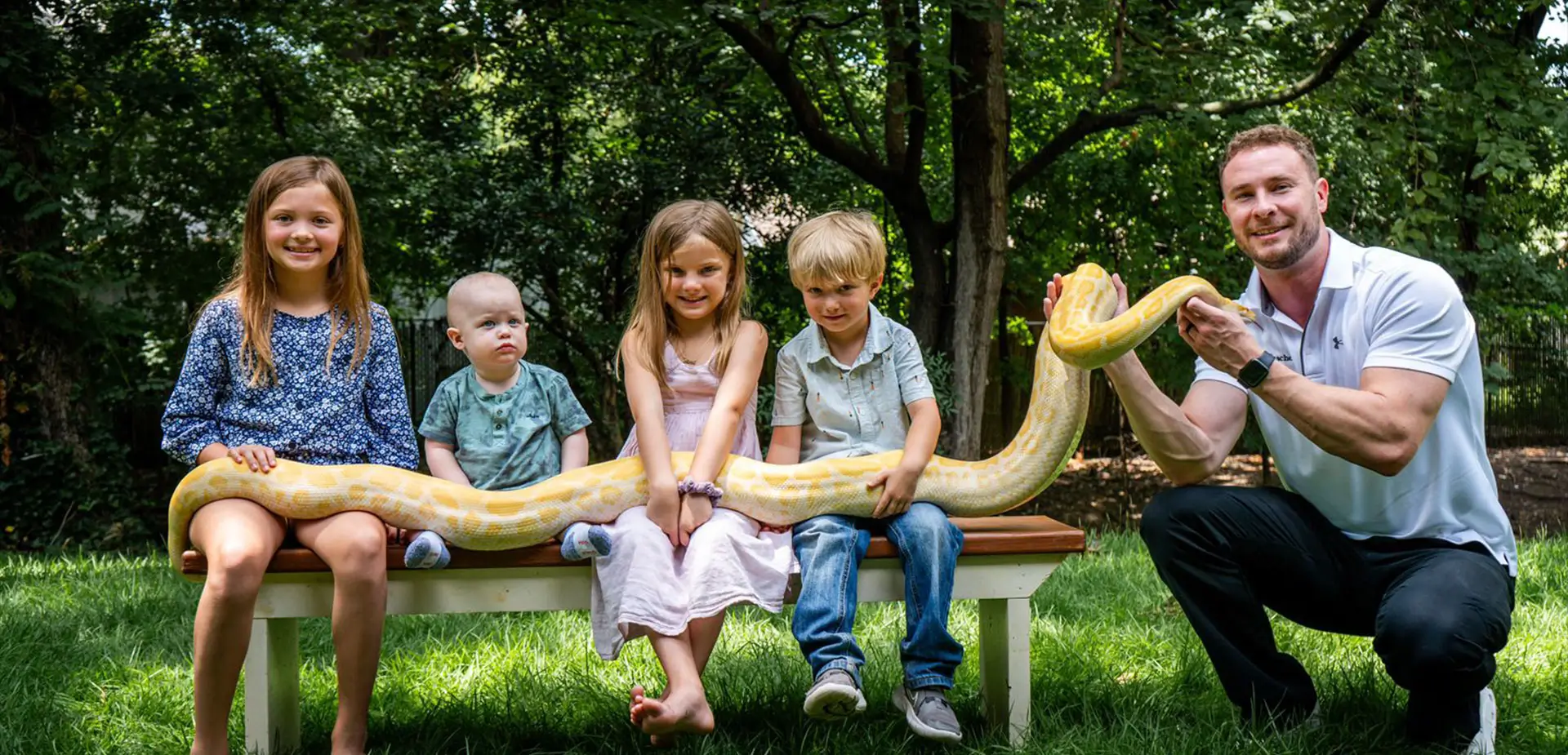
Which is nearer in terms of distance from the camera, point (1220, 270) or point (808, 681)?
point (808, 681)

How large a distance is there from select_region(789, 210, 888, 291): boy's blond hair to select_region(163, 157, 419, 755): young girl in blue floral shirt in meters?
1.30

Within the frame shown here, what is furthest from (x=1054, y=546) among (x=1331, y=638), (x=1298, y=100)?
(x=1298, y=100)

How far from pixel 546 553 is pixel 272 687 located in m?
0.84

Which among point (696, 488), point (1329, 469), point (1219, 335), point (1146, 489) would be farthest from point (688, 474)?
point (1146, 489)

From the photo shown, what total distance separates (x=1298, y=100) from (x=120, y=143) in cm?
870

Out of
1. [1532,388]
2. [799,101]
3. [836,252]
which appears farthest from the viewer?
[1532,388]

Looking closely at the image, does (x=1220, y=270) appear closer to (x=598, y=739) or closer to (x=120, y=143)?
(x=598, y=739)

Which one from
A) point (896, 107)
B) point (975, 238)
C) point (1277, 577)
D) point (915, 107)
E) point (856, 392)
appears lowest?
point (1277, 577)

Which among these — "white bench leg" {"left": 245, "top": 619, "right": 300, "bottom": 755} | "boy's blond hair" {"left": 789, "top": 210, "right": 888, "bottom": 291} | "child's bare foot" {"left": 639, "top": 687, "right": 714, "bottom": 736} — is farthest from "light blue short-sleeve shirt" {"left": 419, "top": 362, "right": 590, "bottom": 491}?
"child's bare foot" {"left": 639, "top": 687, "right": 714, "bottom": 736}

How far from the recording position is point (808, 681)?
3.91 metres

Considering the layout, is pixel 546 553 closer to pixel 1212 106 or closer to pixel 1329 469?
pixel 1329 469

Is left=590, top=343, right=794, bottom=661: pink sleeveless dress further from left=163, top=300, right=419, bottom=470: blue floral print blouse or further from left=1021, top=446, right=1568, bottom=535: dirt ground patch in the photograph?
left=1021, top=446, right=1568, bottom=535: dirt ground patch

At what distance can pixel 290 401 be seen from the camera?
Answer: 351 centimetres

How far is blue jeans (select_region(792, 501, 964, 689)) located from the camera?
10.3 ft
